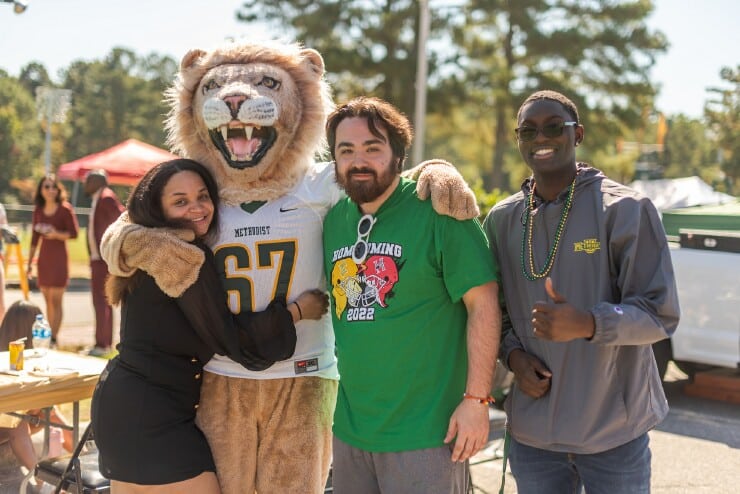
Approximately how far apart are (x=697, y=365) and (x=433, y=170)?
620 cm

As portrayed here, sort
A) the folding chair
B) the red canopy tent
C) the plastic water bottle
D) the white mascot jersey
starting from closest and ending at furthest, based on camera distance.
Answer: the white mascot jersey → the folding chair → the plastic water bottle → the red canopy tent

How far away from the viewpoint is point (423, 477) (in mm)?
2496

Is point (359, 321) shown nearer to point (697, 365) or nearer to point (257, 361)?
point (257, 361)

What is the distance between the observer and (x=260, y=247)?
2.97 meters

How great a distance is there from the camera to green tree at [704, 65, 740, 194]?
2717 cm

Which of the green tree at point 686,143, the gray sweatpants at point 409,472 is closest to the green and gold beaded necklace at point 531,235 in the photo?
the gray sweatpants at point 409,472

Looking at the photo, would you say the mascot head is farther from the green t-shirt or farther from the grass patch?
the grass patch

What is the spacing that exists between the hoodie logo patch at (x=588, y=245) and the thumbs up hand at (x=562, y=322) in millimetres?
261

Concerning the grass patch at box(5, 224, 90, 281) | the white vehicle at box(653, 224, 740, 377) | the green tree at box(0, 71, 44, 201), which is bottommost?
the grass patch at box(5, 224, 90, 281)

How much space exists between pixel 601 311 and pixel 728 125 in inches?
1137

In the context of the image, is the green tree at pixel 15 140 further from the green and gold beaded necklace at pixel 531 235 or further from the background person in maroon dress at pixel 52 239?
the green and gold beaded necklace at pixel 531 235

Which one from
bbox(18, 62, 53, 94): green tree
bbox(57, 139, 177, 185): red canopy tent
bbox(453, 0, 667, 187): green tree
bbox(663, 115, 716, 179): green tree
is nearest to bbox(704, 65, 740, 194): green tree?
bbox(453, 0, 667, 187): green tree

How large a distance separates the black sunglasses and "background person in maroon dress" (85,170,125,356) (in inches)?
240

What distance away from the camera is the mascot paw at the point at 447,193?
2.60m
